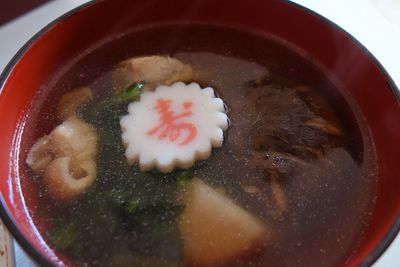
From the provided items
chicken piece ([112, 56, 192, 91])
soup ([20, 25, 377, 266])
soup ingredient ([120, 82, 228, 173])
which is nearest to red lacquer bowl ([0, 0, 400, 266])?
soup ([20, 25, 377, 266])

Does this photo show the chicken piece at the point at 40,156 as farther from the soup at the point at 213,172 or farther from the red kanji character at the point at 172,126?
the red kanji character at the point at 172,126

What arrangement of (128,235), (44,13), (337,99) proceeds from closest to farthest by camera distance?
(128,235)
(337,99)
(44,13)

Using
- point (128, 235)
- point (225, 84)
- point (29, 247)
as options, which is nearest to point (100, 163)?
point (128, 235)

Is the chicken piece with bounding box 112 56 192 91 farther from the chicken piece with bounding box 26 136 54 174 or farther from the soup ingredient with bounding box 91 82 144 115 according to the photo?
the chicken piece with bounding box 26 136 54 174

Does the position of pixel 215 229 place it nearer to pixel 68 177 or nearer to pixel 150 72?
pixel 68 177

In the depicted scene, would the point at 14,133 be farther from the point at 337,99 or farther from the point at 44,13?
the point at 337,99

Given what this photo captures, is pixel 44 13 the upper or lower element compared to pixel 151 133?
lower

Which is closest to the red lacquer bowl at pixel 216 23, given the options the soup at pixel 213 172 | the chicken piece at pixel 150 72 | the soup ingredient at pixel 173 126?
the soup at pixel 213 172
